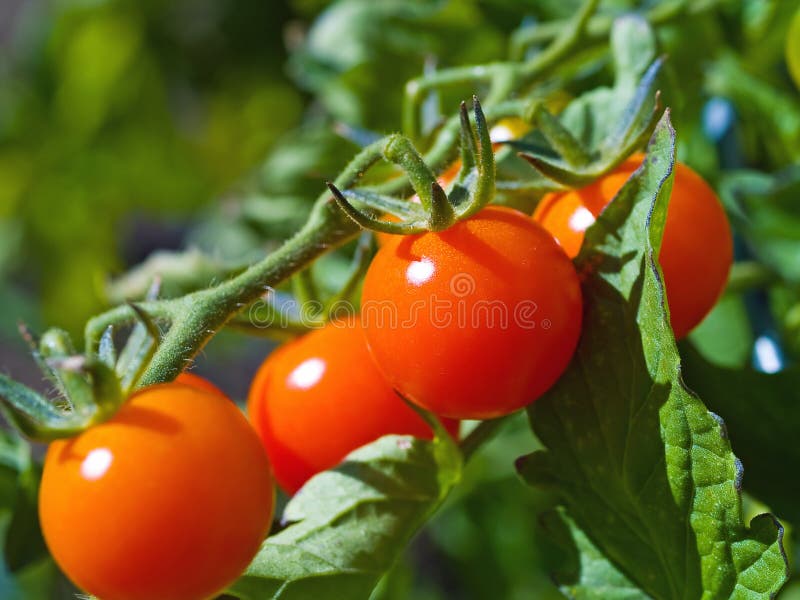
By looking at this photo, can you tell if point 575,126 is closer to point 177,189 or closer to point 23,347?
point 23,347

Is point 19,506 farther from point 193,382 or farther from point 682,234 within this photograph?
point 682,234

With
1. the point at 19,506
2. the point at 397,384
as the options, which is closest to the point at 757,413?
the point at 397,384

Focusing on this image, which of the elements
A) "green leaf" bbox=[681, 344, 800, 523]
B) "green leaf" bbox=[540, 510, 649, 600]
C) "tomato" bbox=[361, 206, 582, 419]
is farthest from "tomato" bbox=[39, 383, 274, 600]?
"green leaf" bbox=[681, 344, 800, 523]

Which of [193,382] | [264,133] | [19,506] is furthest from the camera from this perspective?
[264,133]

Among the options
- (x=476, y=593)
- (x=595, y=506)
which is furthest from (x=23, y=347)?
(x=595, y=506)

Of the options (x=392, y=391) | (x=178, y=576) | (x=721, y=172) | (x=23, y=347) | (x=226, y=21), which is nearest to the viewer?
(x=178, y=576)

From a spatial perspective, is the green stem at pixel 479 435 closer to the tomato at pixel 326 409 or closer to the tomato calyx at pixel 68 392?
the tomato at pixel 326 409

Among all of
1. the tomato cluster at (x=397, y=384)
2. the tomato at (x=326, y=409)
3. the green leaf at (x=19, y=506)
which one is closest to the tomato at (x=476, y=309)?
the tomato cluster at (x=397, y=384)
